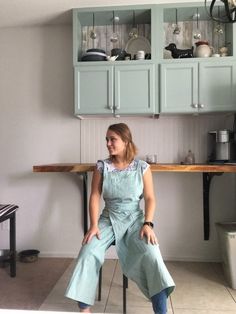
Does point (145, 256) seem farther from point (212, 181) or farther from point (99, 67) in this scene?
point (99, 67)

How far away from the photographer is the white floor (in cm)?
200

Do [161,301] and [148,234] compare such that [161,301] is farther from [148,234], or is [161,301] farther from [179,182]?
[179,182]

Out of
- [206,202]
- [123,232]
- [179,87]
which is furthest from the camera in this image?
[206,202]

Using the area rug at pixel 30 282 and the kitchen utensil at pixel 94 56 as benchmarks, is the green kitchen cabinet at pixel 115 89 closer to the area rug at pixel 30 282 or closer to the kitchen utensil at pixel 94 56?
the kitchen utensil at pixel 94 56

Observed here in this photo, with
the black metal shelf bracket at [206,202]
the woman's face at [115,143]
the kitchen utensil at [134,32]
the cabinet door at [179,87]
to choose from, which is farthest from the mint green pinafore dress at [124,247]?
the kitchen utensil at [134,32]

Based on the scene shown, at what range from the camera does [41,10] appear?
265 centimetres

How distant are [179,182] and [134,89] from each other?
103 centimetres

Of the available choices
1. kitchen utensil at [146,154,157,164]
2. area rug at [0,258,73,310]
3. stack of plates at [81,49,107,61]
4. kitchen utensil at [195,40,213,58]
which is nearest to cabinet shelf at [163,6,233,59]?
kitchen utensil at [195,40,213,58]

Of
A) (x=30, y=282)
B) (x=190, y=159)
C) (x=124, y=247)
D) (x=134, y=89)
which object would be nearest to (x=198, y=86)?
(x=134, y=89)

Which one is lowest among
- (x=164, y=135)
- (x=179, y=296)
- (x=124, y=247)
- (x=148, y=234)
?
(x=179, y=296)

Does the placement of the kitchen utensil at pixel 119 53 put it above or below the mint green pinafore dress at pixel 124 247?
above

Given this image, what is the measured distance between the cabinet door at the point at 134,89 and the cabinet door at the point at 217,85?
433mm

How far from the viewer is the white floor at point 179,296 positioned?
2.00 m

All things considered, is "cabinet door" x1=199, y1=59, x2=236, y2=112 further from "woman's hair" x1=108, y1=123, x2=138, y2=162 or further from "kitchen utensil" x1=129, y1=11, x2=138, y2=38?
"woman's hair" x1=108, y1=123, x2=138, y2=162
